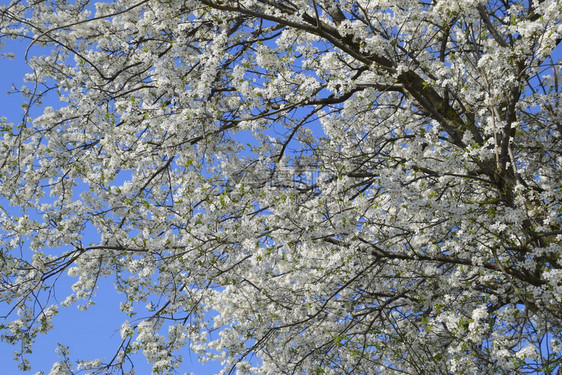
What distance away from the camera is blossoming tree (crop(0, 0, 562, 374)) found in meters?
6.38

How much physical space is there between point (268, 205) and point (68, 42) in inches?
183

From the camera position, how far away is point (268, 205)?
23.1 ft

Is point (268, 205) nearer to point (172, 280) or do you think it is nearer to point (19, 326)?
point (172, 280)

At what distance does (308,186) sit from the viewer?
8344 millimetres

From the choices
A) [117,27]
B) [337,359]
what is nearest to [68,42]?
[117,27]

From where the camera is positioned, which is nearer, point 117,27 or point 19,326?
point 19,326

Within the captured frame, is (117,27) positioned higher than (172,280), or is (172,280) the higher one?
(117,27)

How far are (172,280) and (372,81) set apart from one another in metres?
3.50

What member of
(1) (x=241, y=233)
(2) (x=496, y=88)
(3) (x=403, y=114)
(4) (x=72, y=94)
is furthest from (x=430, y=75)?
(4) (x=72, y=94)

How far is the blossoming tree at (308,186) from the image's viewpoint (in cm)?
638

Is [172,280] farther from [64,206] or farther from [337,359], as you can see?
[337,359]

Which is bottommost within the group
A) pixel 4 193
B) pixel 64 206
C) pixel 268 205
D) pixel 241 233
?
pixel 241 233

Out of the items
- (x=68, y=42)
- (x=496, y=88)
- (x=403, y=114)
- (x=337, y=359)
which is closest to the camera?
(x=496, y=88)

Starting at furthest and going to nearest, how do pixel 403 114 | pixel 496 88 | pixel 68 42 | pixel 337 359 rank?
pixel 68 42 < pixel 337 359 < pixel 403 114 < pixel 496 88
